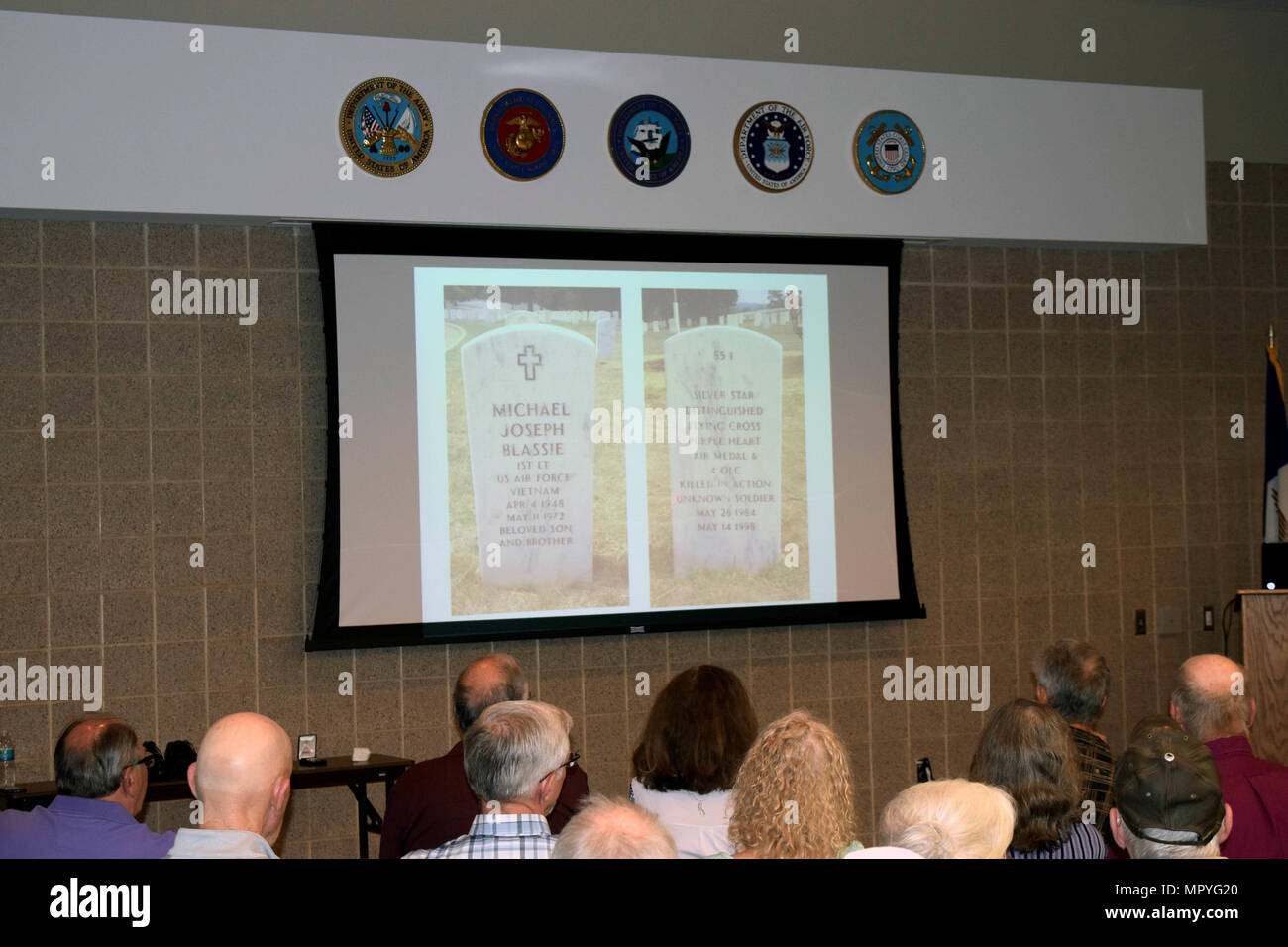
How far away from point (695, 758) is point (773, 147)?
11.0ft

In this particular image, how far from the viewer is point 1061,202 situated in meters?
5.80

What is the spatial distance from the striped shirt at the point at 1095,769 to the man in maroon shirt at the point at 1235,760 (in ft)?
0.71

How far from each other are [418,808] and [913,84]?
4192 millimetres

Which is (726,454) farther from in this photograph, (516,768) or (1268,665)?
(516,768)

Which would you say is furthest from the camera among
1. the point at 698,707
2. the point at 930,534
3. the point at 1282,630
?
the point at 930,534

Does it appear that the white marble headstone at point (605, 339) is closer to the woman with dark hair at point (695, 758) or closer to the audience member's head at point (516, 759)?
the woman with dark hair at point (695, 758)

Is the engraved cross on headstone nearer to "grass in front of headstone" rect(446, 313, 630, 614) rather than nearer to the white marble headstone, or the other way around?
"grass in front of headstone" rect(446, 313, 630, 614)

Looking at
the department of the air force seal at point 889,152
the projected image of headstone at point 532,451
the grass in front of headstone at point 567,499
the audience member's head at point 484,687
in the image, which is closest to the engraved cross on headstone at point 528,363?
the projected image of headstone at point 532,451

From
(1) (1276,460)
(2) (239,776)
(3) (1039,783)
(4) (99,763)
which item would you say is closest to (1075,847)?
(3) (1039,783)

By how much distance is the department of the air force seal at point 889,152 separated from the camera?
18.1 feet

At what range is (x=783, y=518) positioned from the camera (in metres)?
5.47

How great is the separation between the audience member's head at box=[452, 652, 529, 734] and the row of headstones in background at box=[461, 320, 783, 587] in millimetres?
1626
